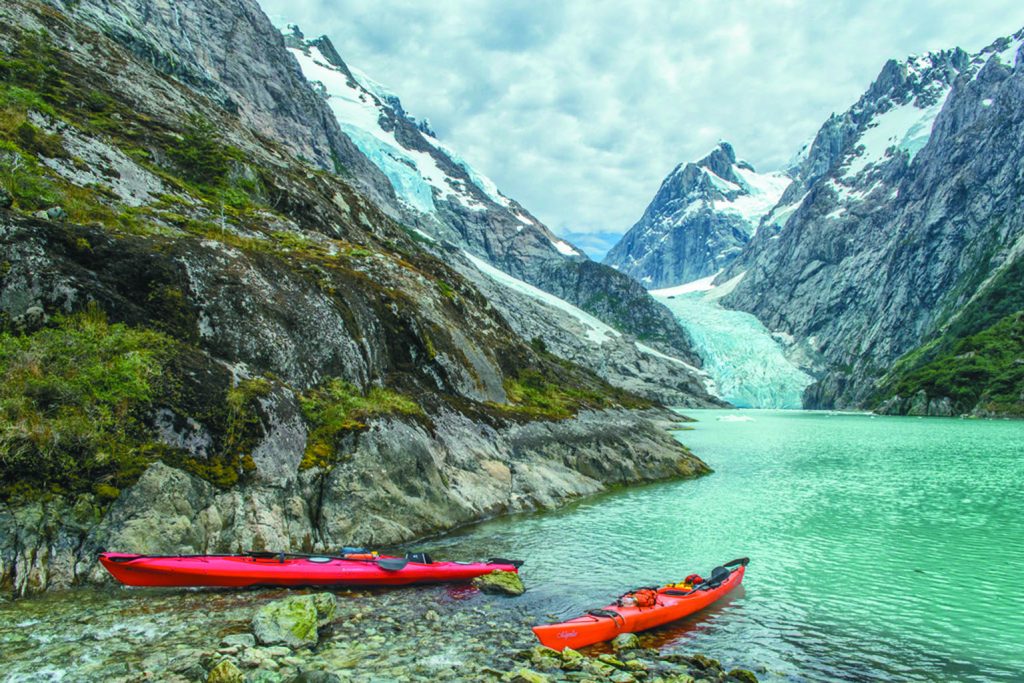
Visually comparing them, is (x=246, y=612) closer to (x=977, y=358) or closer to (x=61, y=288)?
(x=61, y=288)

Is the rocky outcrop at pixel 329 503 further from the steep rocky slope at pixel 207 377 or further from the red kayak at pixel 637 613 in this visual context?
the red kayak at pixel 637 613

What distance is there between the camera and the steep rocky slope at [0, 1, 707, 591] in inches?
603

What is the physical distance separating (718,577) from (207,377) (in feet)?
58.4

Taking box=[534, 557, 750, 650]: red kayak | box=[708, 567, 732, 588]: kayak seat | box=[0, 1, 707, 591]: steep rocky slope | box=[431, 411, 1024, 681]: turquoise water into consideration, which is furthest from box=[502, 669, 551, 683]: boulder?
box=[0, 1, 707, 591]: steep rocky slope

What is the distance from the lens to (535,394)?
43094 mm

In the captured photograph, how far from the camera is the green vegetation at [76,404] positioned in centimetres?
1426

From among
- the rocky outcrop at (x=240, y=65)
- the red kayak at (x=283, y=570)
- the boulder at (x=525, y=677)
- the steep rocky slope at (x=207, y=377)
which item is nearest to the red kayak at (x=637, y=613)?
the boulder at (x=525, y=677)

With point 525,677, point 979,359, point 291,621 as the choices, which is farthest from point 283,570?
point 979,359

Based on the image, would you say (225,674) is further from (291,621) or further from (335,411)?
(335,411)

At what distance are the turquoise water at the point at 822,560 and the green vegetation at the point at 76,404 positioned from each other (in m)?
A: 10.7

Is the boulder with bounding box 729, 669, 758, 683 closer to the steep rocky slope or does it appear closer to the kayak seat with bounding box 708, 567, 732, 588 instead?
the kayak seat with bounding box 708, 567, 732, 588

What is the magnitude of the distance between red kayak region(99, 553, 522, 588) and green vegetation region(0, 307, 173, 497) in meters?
2.65

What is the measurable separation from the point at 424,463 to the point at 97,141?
27.1 m

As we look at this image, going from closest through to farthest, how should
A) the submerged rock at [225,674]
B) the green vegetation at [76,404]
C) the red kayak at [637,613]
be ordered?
the submerged rock at [225,674]
the red kayak at [637,613]
the green vegetation at [76,404]
